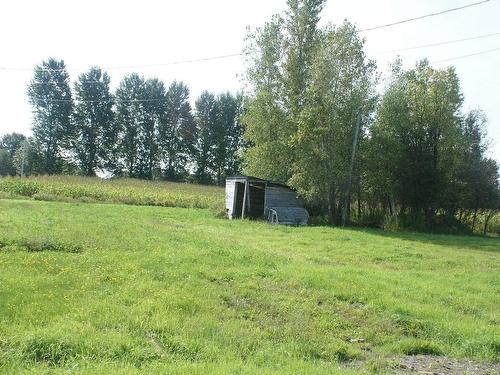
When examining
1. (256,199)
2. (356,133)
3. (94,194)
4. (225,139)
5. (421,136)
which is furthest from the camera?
(225,139)

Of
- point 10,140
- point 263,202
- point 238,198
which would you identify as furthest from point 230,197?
point 10,140

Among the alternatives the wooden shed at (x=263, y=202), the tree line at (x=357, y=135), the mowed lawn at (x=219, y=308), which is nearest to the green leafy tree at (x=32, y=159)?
the tree line at (x=357, y=135)

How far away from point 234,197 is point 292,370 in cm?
2209

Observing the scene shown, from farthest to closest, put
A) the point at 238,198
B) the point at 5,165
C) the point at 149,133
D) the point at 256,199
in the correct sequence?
the point at 5,165, the point at 149,133, the point at 256,199, the point at 238,198

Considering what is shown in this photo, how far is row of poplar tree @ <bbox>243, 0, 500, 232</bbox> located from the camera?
2480cm

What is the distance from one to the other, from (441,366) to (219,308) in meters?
3.28

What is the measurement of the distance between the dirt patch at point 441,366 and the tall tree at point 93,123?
60.8 m

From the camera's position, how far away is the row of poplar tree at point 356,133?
24797mm

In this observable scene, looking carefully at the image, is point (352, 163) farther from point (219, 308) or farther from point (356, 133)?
point (219, 308)

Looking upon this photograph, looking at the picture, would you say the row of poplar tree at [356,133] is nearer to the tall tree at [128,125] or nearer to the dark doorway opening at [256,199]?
the dark doorway opening at [256,199]

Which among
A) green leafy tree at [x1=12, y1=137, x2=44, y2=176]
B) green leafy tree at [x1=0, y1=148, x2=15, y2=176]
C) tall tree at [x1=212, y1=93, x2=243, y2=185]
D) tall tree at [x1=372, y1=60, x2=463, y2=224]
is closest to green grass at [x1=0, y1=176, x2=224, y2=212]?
tall tree at [x1=372, y1=60, x2=463, y2=224]

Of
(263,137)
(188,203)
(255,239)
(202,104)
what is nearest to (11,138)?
(202,104)

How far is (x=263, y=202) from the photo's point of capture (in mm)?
27750

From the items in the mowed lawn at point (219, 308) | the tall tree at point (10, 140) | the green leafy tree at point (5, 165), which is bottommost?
the mowed lawn at point (219, 308)
